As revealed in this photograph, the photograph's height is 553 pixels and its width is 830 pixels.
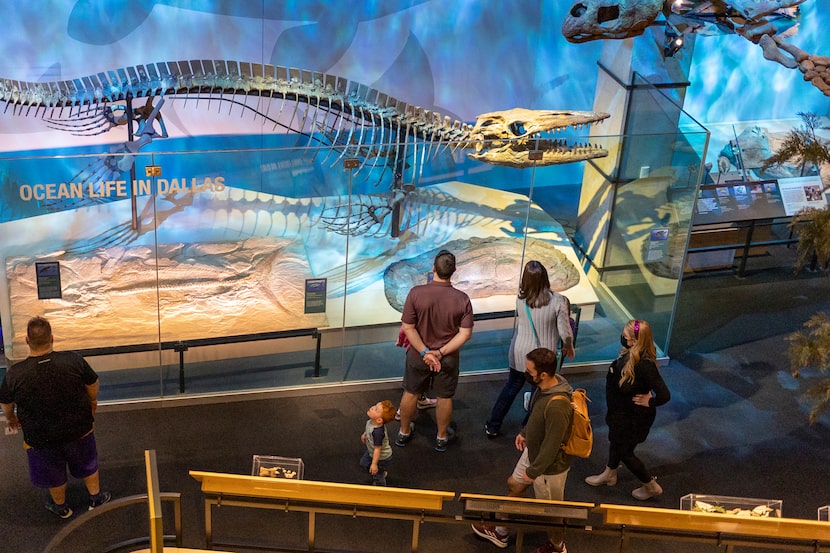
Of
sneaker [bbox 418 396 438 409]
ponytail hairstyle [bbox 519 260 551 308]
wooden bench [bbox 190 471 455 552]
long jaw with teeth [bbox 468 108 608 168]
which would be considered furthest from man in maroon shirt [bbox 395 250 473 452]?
wooden bench [bbox 190 471 455 552]

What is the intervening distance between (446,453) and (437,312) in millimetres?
1130

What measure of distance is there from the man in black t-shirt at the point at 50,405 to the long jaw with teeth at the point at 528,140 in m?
3.29

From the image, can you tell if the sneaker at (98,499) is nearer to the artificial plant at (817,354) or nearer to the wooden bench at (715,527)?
the wooden bench at (715,527)

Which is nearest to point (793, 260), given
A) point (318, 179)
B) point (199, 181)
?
point (318, 179)

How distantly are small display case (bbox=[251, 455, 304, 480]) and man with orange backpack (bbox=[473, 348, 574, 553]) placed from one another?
123 centimetres

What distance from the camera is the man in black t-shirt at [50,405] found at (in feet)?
17.0

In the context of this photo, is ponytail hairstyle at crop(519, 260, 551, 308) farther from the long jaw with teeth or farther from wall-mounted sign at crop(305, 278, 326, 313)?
wall-mounted sign at crop(305, 278, 326, 313)

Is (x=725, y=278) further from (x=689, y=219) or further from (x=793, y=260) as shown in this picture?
(x=689, y=219)

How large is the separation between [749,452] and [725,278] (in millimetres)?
3261

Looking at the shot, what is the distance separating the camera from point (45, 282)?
21.0 ft

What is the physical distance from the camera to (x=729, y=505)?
4.73 m

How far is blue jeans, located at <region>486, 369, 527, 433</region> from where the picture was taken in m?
6.57

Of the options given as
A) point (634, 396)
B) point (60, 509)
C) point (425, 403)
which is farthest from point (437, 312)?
point (60, 509)

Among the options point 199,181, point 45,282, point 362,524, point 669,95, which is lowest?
point 362,524
